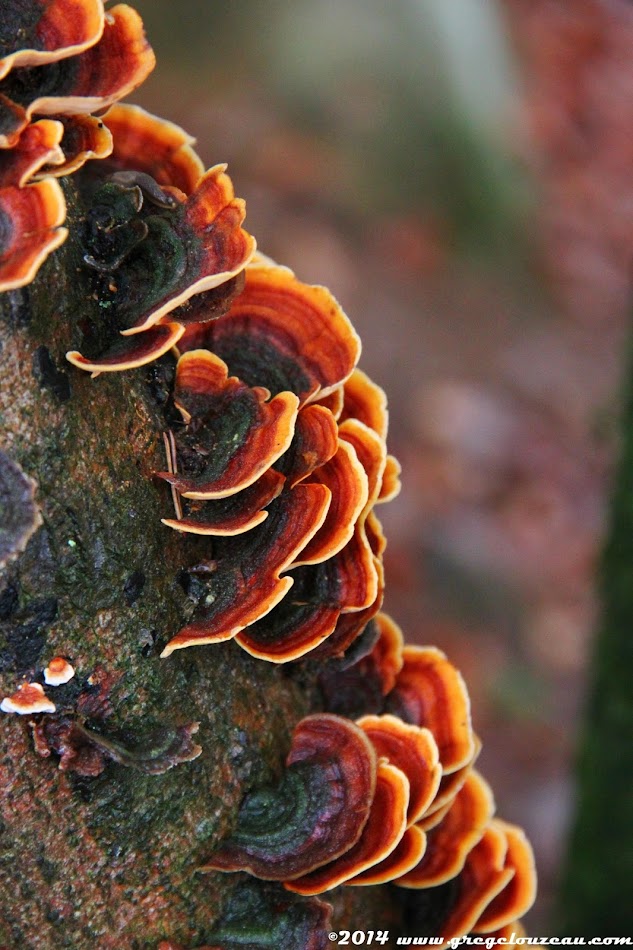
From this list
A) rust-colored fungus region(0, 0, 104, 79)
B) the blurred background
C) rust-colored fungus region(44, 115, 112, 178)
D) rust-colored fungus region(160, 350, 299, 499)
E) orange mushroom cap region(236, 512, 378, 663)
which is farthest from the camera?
the blurred background

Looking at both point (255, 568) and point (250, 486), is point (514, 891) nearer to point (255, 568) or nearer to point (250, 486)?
point (255, 568)

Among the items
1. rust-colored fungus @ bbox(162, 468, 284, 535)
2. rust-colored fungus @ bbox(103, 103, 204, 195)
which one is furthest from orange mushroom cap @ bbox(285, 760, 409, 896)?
rust-colored fungus @ bbox(103, 103, 204, 195)

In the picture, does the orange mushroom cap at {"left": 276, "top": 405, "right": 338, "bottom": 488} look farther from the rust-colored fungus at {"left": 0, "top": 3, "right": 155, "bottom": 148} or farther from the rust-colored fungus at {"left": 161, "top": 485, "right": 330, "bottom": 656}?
the rust-colored fungus at {"left": 0, "top": 3, "right": 155, "bottom": 148}

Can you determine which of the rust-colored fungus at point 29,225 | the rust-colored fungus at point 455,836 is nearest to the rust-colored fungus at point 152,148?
the rust-colored fungus at point 29,225

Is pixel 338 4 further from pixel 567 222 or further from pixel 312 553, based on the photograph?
pixel 312 553

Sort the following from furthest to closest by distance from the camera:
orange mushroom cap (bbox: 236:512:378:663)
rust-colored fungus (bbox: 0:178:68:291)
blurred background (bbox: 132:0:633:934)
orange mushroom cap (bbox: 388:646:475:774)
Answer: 1. blurred background (bbox: 132:0:633:934)
2. orange mushroom cap (bbox: 388:646:475:774)
3. orange mushroom cap (bbox: 236:512:378:663)
4. rust-colored fungus (bbox: 0:178:68:291)

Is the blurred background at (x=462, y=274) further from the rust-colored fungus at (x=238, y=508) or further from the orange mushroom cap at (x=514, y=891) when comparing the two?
the rust-colored fungus at (x=238, y=508)

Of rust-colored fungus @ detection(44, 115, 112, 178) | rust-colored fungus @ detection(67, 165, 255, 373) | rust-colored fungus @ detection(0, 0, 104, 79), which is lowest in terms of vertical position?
rust-colored fungus @ detection(67, 165, 255, 373)

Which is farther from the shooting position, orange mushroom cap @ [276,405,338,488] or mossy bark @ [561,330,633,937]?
mossy bark @ [561,330,633,937]

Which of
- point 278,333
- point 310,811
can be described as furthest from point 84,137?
point 310,811
